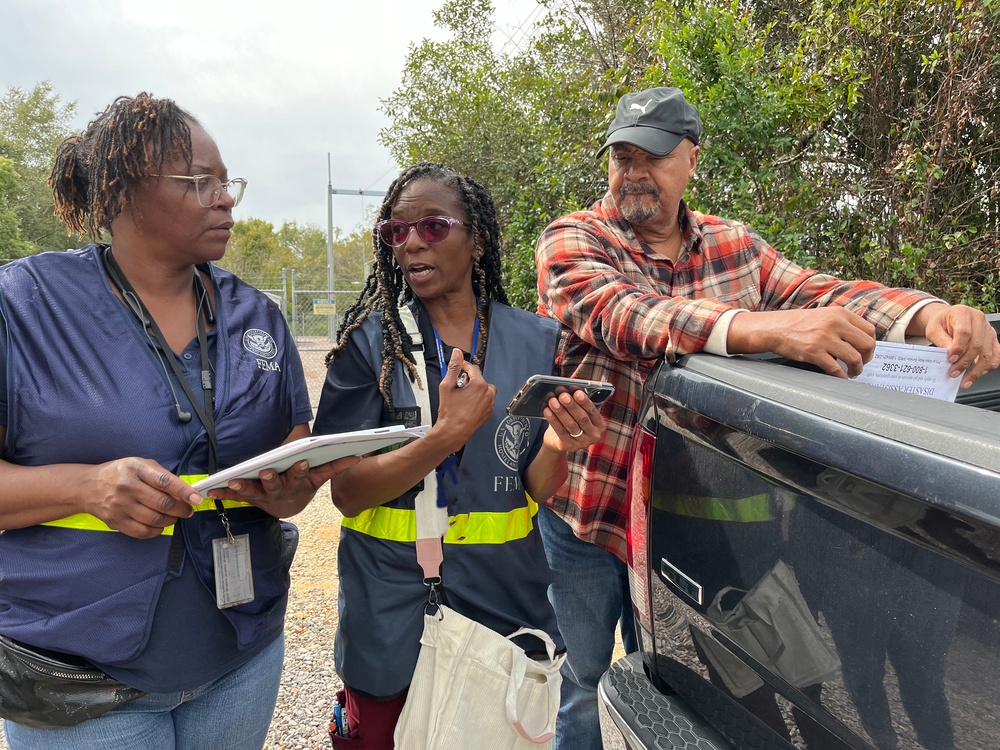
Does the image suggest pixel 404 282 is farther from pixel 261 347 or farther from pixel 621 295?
pixel 621 295

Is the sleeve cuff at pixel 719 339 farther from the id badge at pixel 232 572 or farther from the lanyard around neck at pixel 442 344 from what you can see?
the id badge at pixel 232 572

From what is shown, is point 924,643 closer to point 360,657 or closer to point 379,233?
point 360,657

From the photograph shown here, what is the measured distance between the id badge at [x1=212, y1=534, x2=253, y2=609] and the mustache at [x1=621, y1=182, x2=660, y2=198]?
1507 millimetres

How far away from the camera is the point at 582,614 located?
2.29m

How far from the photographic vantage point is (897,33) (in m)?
4.31

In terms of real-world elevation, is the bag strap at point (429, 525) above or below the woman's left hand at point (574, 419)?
below

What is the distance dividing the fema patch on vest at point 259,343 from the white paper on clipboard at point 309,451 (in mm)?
360

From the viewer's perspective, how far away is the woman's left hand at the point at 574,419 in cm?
168

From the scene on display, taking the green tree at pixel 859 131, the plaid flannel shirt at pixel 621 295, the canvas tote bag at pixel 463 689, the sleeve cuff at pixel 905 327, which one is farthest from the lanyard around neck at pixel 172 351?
the green tree at pixel 859 131

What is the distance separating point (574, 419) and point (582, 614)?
89 cm

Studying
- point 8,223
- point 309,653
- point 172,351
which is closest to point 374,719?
point 172,351

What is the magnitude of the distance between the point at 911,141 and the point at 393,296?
3981 millimetres

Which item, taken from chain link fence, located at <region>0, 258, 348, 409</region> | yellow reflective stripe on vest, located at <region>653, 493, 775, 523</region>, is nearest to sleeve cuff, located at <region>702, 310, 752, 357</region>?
yellow reflective stripe on vest, located at <region>653, 493, 775, 523</region>

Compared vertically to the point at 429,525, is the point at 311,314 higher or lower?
lower
